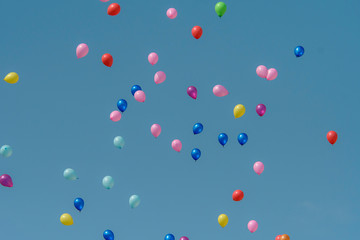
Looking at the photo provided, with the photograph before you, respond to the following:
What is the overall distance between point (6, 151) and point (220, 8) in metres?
7.52

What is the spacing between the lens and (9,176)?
73.0 ft

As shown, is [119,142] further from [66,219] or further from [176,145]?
[66,219]

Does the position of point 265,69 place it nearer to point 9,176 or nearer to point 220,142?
point 220,142

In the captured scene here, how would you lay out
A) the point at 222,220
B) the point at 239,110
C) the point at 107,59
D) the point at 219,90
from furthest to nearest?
the point at 219,90
the point at 239,110
the point at 107,59
the point at 222,220

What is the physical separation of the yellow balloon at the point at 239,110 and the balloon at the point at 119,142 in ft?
11.2

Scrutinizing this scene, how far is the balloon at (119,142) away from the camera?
2242 centimetres

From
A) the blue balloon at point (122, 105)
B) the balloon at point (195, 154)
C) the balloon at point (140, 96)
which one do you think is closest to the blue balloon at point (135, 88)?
the balloon at point (140, 96)

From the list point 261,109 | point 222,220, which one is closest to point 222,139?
point 261,109

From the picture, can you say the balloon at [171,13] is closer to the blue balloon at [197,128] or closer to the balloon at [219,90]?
the balloon at [219,90]

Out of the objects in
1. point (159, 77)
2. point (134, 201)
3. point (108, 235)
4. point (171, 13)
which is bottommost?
point (108, 235)

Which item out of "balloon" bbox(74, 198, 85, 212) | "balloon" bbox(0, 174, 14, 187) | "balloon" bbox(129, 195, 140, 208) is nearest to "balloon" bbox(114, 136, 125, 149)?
"balloon" bbox(129, 195, 140, 208)

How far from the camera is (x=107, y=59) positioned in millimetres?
22250

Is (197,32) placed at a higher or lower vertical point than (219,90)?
higher

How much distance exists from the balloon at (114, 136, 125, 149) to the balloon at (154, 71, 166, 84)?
1996mm
